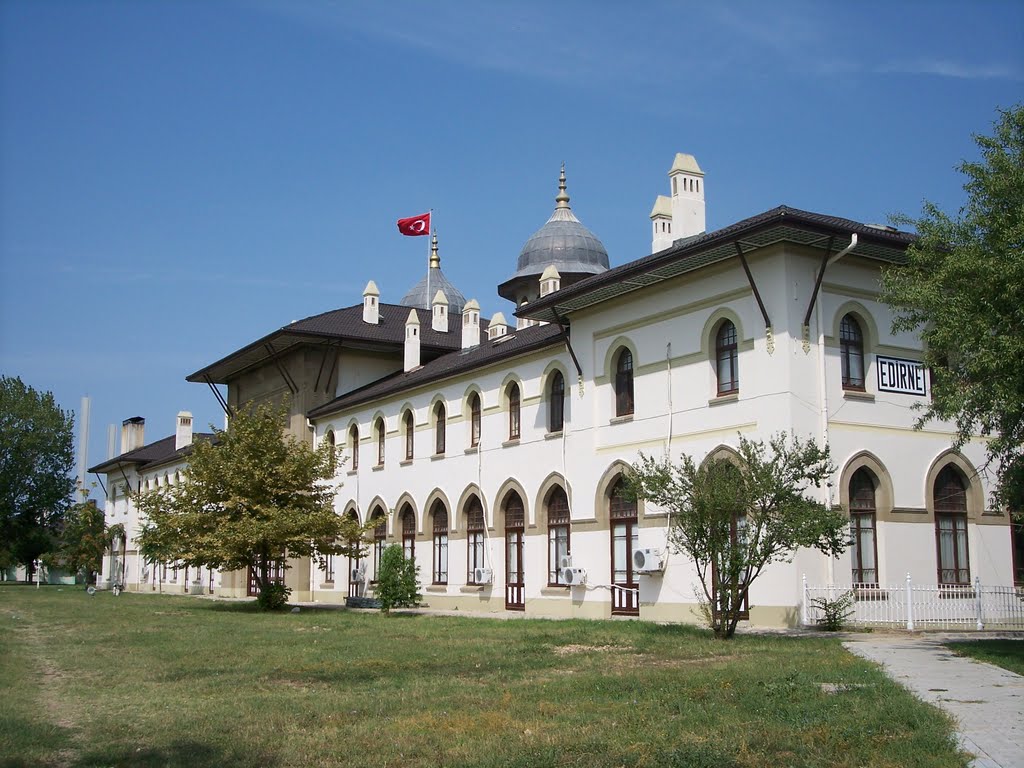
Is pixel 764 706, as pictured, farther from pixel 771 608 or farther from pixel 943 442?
pixel 943 442

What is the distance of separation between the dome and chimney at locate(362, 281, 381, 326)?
6.54m

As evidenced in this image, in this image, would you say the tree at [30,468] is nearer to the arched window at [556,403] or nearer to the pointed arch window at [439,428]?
the pointed arch window at [439,428]

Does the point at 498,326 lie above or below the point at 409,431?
above

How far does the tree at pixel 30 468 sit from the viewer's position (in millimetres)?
64625

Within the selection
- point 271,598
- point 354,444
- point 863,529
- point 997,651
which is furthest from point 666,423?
point 354,444

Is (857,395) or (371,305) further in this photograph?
(371,305)

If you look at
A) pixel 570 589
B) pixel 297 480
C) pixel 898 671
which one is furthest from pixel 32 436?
pixel 898 671

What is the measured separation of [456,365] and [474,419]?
68.9 inches

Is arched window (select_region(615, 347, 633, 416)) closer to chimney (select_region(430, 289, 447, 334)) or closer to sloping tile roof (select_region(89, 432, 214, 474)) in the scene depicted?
chimney (select_region(430, 289, 447, 334))

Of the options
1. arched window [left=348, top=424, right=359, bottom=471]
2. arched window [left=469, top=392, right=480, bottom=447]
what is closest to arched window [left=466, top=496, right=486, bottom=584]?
arched window [left=469, top=392, right=480, bottom=447]

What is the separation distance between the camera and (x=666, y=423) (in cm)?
2341

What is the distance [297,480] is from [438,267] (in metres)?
30.8

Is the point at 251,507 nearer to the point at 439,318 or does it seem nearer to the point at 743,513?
the point at 439,318

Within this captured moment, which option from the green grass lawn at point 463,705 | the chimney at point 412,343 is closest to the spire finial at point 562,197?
the chimney at point 412,343
